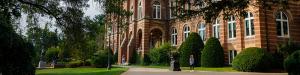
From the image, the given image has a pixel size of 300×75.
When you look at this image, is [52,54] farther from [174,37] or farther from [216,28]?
[216,28]

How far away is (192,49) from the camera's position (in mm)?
34844

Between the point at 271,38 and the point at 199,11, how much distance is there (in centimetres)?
1848

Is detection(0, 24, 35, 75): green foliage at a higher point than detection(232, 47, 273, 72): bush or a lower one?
higher

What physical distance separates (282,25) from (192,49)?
315 inches

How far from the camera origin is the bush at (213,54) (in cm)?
3228

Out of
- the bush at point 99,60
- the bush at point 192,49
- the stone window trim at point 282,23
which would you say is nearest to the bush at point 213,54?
the bush at point 192,49

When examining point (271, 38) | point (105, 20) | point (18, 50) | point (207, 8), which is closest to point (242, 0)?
point (207, 8)

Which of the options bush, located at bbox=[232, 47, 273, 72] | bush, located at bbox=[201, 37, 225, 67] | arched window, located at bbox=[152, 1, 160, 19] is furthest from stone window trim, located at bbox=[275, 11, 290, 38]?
arched window, located at bbox=[152, 1, 160, 19]

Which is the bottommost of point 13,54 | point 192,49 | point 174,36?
point 192,49

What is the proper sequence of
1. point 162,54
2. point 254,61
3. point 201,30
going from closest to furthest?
point 254,61 → point 201,30 → point 162,54

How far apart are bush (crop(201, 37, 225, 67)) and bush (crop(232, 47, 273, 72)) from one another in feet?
13.1

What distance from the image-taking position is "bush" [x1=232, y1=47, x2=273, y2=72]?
2712 centimetres

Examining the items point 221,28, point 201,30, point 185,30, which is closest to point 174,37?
point 185,30

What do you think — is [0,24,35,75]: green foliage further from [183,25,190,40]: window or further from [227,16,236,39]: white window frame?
[183,25,190,40]: window
